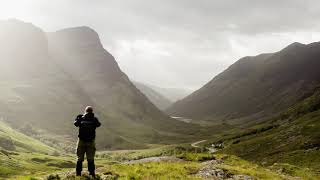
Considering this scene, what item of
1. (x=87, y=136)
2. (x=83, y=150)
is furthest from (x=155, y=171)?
(x=87, y=136)

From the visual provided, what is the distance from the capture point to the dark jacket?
3014 centimetres

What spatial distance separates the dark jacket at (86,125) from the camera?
3014cm

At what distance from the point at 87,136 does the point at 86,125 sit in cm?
75

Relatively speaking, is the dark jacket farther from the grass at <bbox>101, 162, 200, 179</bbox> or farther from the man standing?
the grass at <bbox>101, 162, 200, 179</bbox>

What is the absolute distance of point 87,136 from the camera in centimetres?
3031

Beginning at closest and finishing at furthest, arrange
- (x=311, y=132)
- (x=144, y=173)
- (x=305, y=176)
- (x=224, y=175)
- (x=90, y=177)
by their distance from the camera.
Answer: (x=90, y=177) < (x=144, y=173) < (x=224, y=175) < (x=305, y=176) < (x=311, y=132)

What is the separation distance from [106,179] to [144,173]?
12.6 ft

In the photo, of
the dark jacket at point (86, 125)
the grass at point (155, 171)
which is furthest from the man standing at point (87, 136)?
the grass at point (155, 171)

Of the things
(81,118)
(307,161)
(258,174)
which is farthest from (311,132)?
(81,118)

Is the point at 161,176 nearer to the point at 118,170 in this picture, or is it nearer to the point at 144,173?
the point at 144,173

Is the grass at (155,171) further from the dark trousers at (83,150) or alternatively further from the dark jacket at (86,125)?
the dark jacket at (86,125)

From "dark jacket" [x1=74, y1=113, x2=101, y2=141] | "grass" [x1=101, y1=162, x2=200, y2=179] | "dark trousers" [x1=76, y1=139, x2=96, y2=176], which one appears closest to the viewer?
"dark jacket" [x1=74, y1=113, x2=101, y2=141]

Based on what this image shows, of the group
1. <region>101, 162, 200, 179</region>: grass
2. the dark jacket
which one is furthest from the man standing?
<region>101, 162, 200, 179</region>: grass

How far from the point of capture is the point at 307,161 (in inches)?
5458
